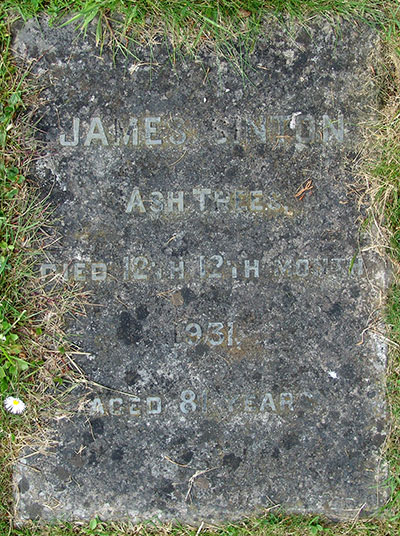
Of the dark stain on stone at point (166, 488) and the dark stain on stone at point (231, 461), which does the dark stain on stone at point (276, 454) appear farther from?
the dark stain on stone at point (166, 488)

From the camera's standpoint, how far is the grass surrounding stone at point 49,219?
2.39 meters

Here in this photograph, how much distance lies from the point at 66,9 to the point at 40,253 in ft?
3.76

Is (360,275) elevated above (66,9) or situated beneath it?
situated beneath

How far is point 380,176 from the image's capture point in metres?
2.44

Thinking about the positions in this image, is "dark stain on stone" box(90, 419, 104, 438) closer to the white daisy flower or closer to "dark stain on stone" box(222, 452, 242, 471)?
the white daisy flower

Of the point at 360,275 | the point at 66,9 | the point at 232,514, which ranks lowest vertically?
the point at 232,514

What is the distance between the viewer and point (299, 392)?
239cm

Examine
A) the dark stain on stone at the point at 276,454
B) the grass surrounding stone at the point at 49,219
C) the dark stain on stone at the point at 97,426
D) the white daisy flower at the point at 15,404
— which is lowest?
the dark stain on stone at the point at 276,454

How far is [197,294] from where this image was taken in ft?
7.82

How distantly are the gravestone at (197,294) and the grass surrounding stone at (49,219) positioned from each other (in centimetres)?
7

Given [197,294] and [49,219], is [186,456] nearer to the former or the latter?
[197,294]

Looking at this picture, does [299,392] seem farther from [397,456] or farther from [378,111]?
[378,111]

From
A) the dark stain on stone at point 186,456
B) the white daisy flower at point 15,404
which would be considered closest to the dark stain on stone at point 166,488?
the dark stain on stone at point 186,456

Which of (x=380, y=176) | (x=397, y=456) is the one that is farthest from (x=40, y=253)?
(x=397, y=456)
